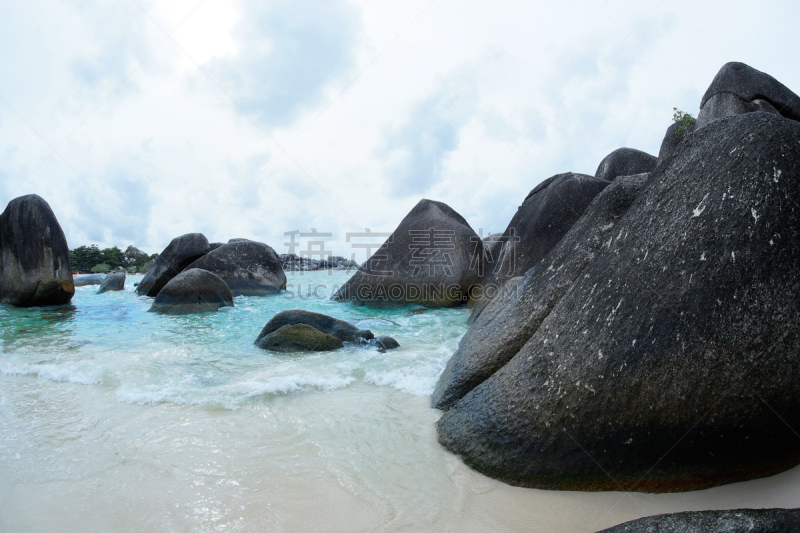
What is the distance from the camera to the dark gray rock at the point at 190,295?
959cm

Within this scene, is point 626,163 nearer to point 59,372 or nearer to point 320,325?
point 320,325

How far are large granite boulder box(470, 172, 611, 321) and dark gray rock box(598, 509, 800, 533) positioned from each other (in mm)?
5511

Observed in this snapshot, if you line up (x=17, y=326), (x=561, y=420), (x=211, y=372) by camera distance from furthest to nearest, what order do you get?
1. (x=17, y=326)
2. (x=211, y=372)
3. (x=561, y=420)

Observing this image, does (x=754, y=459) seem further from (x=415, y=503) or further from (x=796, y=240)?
(x=415, y=503)

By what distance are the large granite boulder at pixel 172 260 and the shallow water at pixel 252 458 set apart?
9.26m

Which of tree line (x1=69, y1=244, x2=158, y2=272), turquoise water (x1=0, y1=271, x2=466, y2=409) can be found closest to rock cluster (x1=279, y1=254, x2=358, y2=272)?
tree line (x1=69, y1=244, x2=158, y2=272)

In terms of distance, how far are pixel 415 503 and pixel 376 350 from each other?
11.8 ft

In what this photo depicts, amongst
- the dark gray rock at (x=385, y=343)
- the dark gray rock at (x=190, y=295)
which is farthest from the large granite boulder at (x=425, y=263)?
the dark gray rock at (x=385, y=343)

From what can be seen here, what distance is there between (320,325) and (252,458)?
391 cm

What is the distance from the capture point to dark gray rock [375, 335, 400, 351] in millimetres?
5883

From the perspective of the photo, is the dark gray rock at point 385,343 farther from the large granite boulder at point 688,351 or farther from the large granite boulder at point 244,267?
the large granite boulder at point 244,267

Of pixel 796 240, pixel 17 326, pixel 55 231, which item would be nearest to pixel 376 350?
pixel 796 240

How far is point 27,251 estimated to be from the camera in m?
9.54

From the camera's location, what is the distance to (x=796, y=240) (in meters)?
1.97
